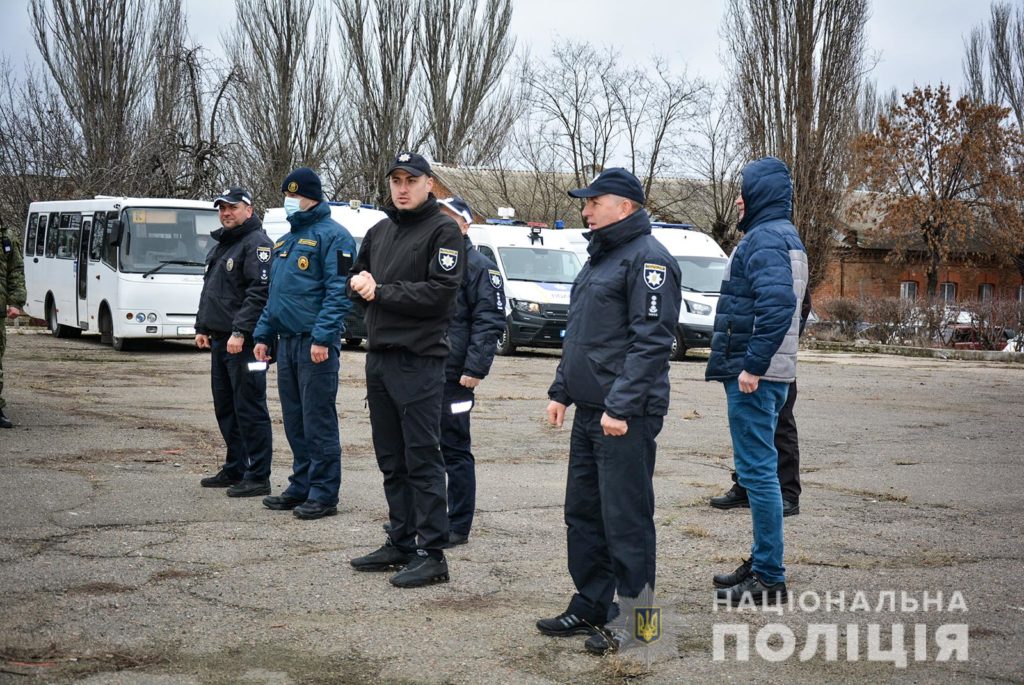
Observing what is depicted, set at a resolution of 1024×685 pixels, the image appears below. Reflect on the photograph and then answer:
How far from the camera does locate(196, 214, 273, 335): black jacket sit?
773 centimetres

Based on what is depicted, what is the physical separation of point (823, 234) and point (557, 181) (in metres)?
8.59

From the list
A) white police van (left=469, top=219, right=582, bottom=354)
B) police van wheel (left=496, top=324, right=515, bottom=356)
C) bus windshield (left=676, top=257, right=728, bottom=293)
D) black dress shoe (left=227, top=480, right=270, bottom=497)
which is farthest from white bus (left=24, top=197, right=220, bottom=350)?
black dress shoe (left=227, top=480, right=270, bottom=497)

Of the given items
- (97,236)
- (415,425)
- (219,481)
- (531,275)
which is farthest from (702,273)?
(415,425)

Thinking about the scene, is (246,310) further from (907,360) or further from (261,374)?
(907,360)

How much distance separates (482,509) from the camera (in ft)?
24.3

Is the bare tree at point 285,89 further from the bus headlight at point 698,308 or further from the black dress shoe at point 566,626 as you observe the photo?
the black dress shoe at point 566,626

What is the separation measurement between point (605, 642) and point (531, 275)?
16843 mm

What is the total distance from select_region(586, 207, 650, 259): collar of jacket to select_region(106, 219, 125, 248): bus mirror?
1661 cm

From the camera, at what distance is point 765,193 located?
5672mm

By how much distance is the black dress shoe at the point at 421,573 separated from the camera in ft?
18.0

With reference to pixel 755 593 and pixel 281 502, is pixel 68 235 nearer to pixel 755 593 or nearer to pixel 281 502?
pixel 281 502

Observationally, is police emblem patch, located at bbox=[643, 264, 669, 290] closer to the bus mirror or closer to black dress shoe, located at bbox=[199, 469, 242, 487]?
black dress shoe, located at bbox=[199, 469, 242, 487]

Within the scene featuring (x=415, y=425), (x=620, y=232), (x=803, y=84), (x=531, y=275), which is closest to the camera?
(x=620, y=232)

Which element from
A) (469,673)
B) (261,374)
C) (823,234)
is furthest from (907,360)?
(469,673)
